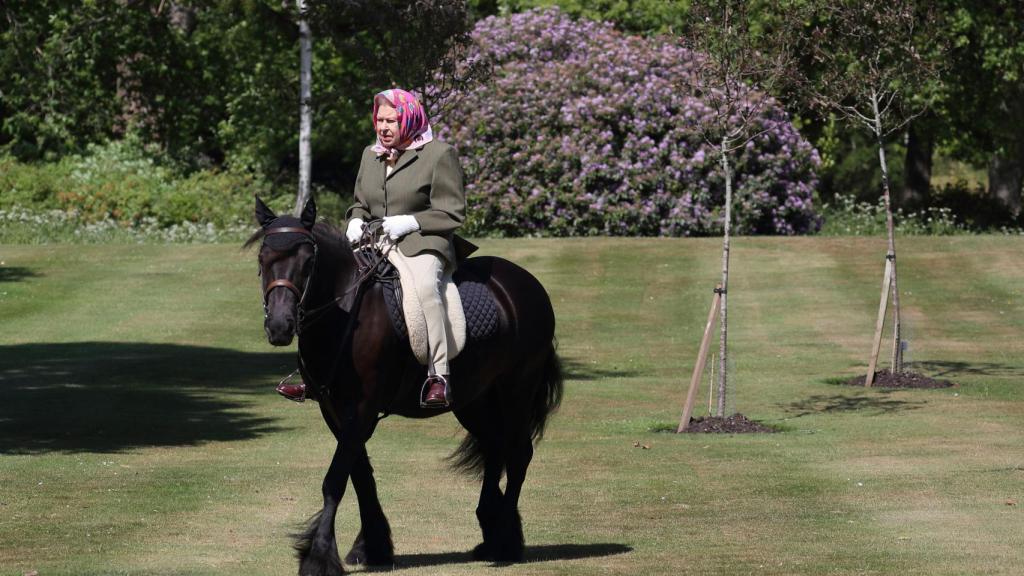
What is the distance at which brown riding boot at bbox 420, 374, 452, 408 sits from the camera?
984 centimetres

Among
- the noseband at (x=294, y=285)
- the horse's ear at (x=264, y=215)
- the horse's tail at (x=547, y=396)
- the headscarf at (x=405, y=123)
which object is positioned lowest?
the horse's tail at (x=547, y=396)

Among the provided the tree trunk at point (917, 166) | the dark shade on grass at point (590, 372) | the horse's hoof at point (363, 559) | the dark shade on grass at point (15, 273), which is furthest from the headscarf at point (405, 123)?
the tree trunk at point (917, 166)

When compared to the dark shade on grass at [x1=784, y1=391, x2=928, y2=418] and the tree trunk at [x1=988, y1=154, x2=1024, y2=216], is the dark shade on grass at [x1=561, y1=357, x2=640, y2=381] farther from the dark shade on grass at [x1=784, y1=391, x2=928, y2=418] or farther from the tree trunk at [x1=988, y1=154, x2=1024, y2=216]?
the tree trunk at [x1=988, y1=154, x2=1024, y2=216]

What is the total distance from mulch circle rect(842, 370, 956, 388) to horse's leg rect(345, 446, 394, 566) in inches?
512

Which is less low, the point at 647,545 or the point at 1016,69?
the point at 1016,69

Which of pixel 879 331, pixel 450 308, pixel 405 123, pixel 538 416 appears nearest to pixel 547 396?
pixel 538 416

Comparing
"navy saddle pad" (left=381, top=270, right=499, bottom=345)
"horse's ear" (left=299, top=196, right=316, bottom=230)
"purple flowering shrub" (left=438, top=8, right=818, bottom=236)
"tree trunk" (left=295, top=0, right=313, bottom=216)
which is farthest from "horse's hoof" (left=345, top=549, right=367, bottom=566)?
"tree trunk" (left=295, top=0, right=313, bottom=216)

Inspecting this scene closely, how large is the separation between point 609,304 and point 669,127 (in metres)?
8.72

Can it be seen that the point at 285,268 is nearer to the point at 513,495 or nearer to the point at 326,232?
the point at 326,232

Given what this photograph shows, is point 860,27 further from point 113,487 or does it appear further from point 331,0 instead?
point 113,487

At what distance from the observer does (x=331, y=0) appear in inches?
939

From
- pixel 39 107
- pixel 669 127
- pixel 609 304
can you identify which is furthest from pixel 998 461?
pixel 39 107

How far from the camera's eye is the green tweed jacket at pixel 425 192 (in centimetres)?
998

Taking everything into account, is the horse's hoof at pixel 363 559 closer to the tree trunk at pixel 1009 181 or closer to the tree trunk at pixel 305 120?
the tree trunk at pixel 305 120
